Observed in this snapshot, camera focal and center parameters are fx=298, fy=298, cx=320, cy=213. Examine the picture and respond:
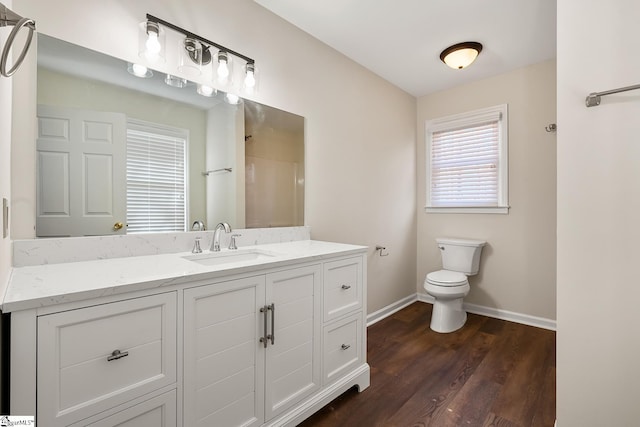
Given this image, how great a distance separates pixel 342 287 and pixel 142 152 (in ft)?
4.20

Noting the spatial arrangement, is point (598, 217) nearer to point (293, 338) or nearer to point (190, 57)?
point (293, 338)

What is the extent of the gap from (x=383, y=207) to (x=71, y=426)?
102 inches

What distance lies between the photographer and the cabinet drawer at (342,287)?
1.62 m

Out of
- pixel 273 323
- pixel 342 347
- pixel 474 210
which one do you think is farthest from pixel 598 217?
pixel 474 210

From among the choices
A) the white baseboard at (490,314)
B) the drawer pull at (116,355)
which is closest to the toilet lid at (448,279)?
the white baseboard at (490,314)

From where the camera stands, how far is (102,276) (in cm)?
102

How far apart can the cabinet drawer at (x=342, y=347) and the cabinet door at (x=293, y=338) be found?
0.08 metres

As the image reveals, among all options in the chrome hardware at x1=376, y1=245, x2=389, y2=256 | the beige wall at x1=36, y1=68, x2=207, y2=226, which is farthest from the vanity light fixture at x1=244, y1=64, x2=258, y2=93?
the chrome hardware at x1=376, y1=245, x2=389, y2=256

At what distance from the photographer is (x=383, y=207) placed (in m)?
2.97

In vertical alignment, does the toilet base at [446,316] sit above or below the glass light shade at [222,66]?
below

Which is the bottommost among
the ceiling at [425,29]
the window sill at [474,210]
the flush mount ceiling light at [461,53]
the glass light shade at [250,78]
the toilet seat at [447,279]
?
the toilet seat at [447,279]

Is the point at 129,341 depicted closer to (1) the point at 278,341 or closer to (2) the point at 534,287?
(1) the point at 278,341

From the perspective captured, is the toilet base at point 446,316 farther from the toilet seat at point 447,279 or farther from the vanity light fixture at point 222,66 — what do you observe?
the vanity light fixture at point 222,66

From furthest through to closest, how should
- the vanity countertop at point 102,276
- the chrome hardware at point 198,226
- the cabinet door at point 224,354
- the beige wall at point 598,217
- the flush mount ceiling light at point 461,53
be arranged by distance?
1. the flush mount ceiling light at point 461,53
2. the chrome hardware at point 198,226
3. the beige wall at point 598,217
4. the cabinet door at point 224,354
5. the vanity countertop at point 102,276
